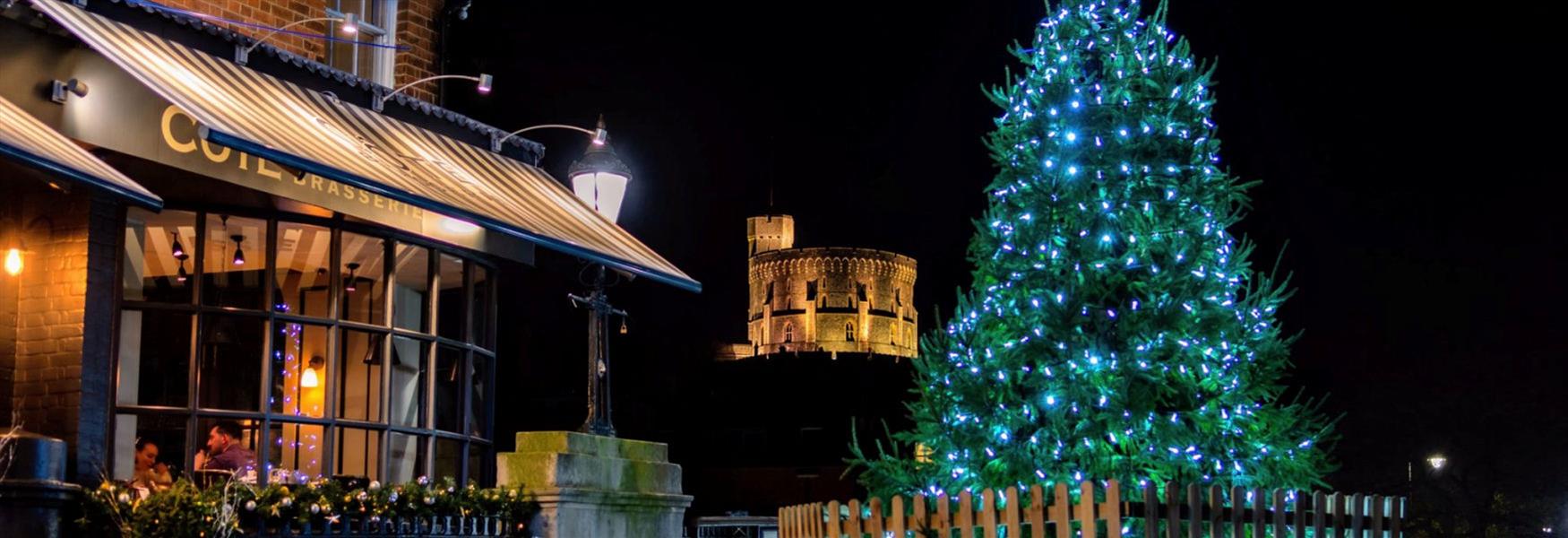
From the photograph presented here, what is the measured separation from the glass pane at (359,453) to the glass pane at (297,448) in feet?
0.57

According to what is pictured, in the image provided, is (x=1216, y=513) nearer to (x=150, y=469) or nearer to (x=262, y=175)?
(x=262, y=175)

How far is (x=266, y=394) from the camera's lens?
12.1m

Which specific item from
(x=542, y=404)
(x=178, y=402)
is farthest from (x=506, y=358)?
(x=178, y=402)

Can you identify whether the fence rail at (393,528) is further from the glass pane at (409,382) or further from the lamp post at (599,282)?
the glass pane at (409,382)

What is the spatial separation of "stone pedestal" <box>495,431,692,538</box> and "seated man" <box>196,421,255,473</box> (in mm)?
1796

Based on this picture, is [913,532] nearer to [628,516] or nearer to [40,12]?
[628,516]

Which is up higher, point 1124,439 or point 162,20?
point 162,20

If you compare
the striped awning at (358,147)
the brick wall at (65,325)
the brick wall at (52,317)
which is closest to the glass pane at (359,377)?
the striped awning at (358,147)

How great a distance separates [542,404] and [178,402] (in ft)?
241

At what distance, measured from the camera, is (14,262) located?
11.3 metres

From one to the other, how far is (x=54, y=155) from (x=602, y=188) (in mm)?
→ 4992

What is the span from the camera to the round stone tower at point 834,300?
115 meters

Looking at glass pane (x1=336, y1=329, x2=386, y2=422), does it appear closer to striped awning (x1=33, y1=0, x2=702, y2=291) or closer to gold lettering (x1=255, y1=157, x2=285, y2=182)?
striped awning (x1=33, y1=0, x2=702, y2=291)

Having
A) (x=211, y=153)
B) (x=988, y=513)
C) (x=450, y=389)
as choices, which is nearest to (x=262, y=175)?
(x=211, y=153)
